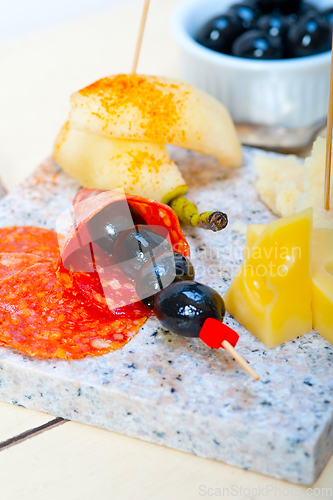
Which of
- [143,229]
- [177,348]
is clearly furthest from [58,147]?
[177,348]

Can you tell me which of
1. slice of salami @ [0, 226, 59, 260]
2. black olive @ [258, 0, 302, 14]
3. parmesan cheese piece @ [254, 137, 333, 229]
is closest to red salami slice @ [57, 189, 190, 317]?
slice of salami @ [0, 226, 59, 260]

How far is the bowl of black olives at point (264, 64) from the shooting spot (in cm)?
120

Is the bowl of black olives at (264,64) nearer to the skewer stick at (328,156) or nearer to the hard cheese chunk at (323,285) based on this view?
the skewer stick at (328,156)

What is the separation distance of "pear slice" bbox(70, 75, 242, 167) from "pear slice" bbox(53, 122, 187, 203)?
0.02 m

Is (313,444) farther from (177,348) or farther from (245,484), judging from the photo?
(177,348)

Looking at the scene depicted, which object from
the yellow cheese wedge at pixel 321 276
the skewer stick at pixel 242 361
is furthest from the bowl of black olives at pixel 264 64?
the skewer stick at pixel 242 361

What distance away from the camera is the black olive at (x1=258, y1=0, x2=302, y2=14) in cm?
137

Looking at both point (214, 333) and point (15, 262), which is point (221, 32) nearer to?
point (15, 262)

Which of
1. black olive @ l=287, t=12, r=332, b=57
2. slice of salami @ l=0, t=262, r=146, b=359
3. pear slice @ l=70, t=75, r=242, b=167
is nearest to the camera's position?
slice of salami @ l=0, t=262, r=146, b=359

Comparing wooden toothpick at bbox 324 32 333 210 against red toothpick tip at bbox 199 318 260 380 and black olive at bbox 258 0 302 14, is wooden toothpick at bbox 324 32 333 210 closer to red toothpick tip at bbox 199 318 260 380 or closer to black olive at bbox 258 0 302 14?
red toothpick tip at bbox 199 318 260 380

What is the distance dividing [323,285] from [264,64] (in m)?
0.66

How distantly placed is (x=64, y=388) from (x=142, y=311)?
0.17 metres

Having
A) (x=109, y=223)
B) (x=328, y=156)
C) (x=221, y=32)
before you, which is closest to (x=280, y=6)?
(x=221, y=32)

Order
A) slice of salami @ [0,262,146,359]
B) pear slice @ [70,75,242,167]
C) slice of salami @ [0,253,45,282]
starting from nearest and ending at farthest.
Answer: slice of salami @ [0,262,146,359] < slice of salami @ [0,253,45,282] < pear slice @ [70,75,242,167]
